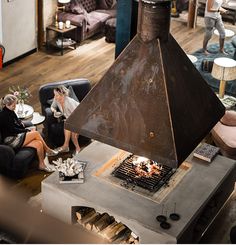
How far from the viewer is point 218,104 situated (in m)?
5.47

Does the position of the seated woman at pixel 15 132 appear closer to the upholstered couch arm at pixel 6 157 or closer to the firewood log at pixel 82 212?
the upholstered couch arm at pixel 6 157

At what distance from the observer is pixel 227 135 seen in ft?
28.9

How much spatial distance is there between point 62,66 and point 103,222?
17.9 ft

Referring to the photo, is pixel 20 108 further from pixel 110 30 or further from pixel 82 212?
pixel 110 30

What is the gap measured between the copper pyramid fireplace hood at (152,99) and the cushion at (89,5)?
8.50m

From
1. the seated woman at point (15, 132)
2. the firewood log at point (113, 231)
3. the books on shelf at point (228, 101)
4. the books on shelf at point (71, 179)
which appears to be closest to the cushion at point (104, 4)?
the books on shelf at point (228, 101)

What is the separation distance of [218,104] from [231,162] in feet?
7.99

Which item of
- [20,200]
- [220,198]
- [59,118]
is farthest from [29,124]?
[220,198]

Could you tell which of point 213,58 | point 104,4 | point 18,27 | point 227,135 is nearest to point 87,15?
point 104,4

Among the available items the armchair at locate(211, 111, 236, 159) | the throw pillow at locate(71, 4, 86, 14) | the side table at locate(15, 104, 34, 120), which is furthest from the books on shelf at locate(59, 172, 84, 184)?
the throw pillow at locate(71, 4, 86, 14)

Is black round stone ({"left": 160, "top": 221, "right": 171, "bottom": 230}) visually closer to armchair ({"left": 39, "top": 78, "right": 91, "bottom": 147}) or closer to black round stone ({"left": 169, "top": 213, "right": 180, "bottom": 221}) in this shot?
black round stone ({"left": 169, "top": 213, "right": 180, "bottom": 221})

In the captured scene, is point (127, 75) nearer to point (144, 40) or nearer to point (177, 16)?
point (144, 40)

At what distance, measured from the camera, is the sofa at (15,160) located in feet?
26.4

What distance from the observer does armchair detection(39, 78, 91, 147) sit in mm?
8982
